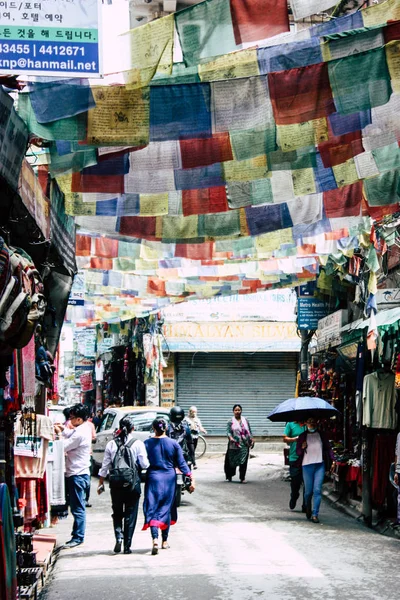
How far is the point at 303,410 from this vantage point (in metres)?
14.9

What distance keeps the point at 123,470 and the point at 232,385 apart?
20752mm

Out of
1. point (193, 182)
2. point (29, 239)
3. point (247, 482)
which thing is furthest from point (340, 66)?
point (247, 482)

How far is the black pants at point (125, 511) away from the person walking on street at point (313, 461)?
3.93m

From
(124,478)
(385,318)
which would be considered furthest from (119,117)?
(385,318)

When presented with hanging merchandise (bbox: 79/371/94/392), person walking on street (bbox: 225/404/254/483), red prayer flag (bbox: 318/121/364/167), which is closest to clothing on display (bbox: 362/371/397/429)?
person walking on street (bbox: 225/404/254/483)

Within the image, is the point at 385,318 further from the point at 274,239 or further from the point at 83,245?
the point at 83,245

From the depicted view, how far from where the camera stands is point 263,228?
11.2 meters

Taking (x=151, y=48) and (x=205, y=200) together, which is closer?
(x=151, y=48)

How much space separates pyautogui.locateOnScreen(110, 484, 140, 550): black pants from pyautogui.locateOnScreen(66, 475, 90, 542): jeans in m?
0.61

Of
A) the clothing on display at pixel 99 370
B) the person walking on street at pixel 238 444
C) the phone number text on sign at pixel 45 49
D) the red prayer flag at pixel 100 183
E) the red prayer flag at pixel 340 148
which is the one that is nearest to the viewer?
the phone number text on sign at pixel 45 49

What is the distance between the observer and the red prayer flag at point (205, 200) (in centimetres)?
987

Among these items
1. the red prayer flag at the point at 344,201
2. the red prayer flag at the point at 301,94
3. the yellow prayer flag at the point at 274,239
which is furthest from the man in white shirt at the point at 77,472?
the red prayer flag at the point at 301,94

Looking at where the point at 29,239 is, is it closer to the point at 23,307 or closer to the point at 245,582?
the point at 23,307

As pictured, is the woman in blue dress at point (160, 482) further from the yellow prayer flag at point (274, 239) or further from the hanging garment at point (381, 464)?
the hanging garment at point (381, 464)
